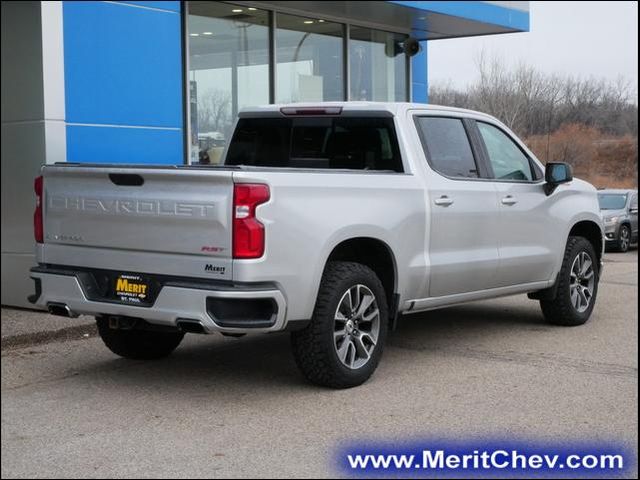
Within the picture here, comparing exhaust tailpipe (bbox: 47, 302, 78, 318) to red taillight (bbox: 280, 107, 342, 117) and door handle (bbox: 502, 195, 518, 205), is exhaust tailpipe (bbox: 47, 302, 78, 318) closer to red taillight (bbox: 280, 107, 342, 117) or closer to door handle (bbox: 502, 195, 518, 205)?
red taillight (bbox: 280, 107, 342, 117)

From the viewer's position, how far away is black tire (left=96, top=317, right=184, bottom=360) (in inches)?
286

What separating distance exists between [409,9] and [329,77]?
1.72 meters

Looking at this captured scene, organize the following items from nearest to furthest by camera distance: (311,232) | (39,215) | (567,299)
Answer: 1. (311,232)
2. (39,215)
3. (567,299)

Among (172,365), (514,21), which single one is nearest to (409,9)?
(514,21)

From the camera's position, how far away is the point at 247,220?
5703 mm

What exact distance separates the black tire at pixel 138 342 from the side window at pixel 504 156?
3.05 metres

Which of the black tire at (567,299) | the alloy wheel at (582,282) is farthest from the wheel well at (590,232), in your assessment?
the alloy wheel at (582,282)

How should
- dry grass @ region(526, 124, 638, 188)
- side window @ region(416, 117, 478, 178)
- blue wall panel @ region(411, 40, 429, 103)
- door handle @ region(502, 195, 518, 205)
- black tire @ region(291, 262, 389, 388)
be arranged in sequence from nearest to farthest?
black tire @ region(291, 262, 389, 388)
side window @ region(416, 117, 478, 178)
door handle @ region(502, 195, 518, 205)
dry grass @ region(526, 124, 638, 188)
blue wall panel @ region(411, 40, 429, 103)

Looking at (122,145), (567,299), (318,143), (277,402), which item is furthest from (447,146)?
(122,145)

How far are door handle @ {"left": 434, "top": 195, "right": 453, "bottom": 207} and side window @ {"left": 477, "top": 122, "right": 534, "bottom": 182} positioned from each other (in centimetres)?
95

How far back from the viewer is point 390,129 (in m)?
7.33

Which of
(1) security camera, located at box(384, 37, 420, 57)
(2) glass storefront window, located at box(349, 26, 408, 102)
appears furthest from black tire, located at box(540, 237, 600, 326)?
(1) security camera, located at box(384, 37, 420, 57)

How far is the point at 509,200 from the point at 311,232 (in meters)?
2.61

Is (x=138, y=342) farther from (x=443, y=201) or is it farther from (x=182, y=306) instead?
(x=443, y=201)
